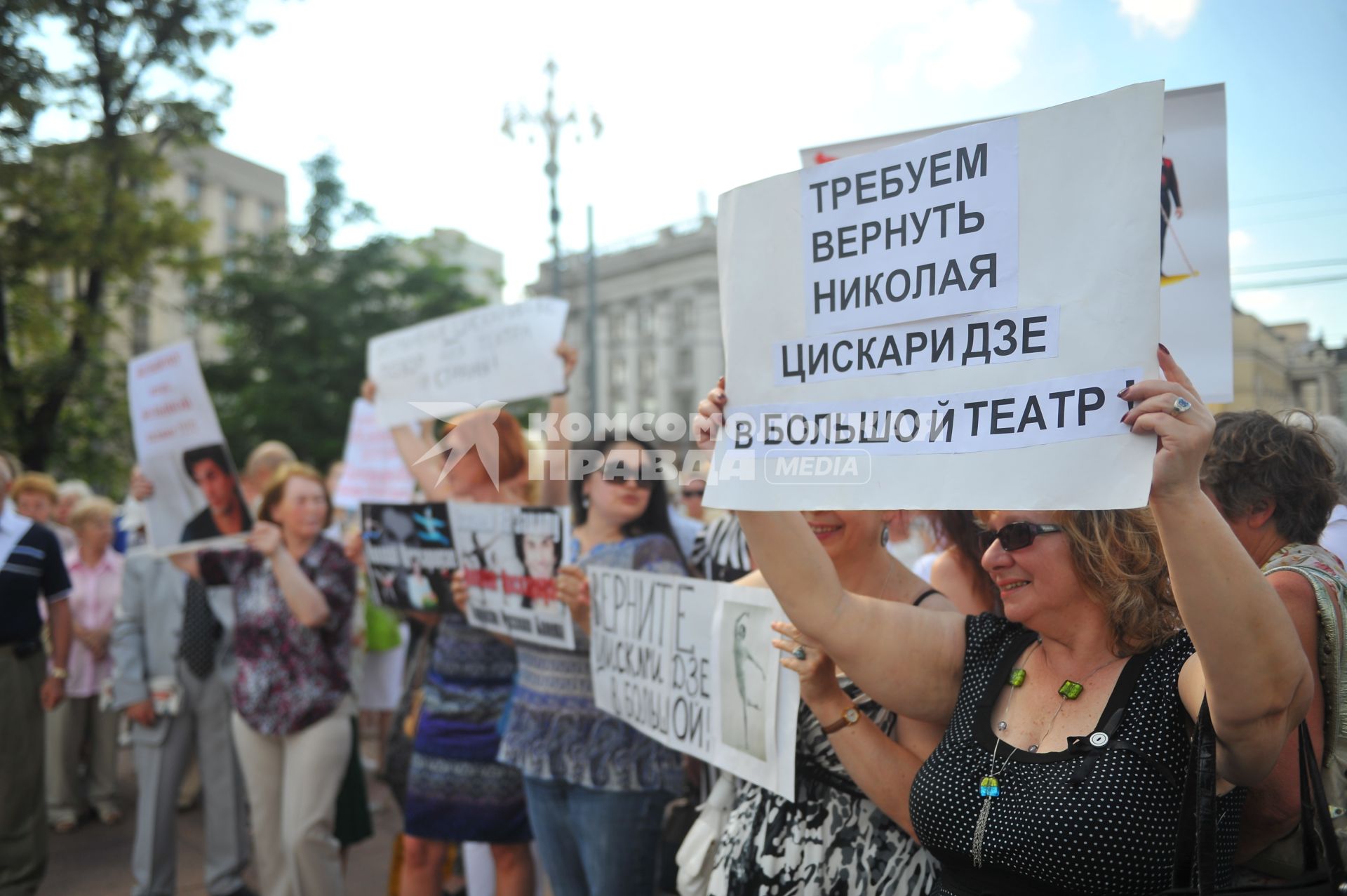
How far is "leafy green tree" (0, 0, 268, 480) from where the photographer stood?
12672 millimetres

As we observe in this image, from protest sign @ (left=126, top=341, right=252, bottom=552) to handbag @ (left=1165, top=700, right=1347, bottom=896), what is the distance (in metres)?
3.83

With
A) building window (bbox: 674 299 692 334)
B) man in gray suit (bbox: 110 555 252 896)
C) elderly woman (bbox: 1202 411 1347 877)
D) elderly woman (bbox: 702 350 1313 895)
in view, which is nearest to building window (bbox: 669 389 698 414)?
building window (bbox: 674 299 692 334)

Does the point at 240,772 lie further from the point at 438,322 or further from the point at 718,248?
the point at 718,248

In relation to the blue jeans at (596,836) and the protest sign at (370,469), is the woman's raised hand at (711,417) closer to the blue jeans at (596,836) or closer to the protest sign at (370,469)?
the blue jeans at (596,836)

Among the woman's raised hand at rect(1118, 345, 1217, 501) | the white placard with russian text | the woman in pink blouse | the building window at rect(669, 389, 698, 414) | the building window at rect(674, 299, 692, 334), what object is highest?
the building window at rect(674, 299, 692, 334)

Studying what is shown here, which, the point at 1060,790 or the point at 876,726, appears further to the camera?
the point at 876,726

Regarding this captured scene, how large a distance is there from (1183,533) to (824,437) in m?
0.72

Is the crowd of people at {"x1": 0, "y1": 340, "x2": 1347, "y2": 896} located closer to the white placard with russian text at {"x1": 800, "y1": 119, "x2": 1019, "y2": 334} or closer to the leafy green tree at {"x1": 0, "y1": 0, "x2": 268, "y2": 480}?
the white placard with russian text at {"x1": 800, "y1": 119, "x2": 1019, "y2": 334}

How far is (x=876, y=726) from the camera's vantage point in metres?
2.28

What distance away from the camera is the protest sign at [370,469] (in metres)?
6.46

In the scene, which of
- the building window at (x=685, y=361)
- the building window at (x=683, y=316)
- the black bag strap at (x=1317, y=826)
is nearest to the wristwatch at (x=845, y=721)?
the black bag strap at (x=1317, y=826)

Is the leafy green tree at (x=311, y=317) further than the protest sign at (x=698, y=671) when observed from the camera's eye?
Yes

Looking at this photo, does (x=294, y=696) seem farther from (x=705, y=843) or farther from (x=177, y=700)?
(x=705, y=843)

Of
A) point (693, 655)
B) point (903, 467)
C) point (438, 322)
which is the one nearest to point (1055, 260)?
point (903, 467)
